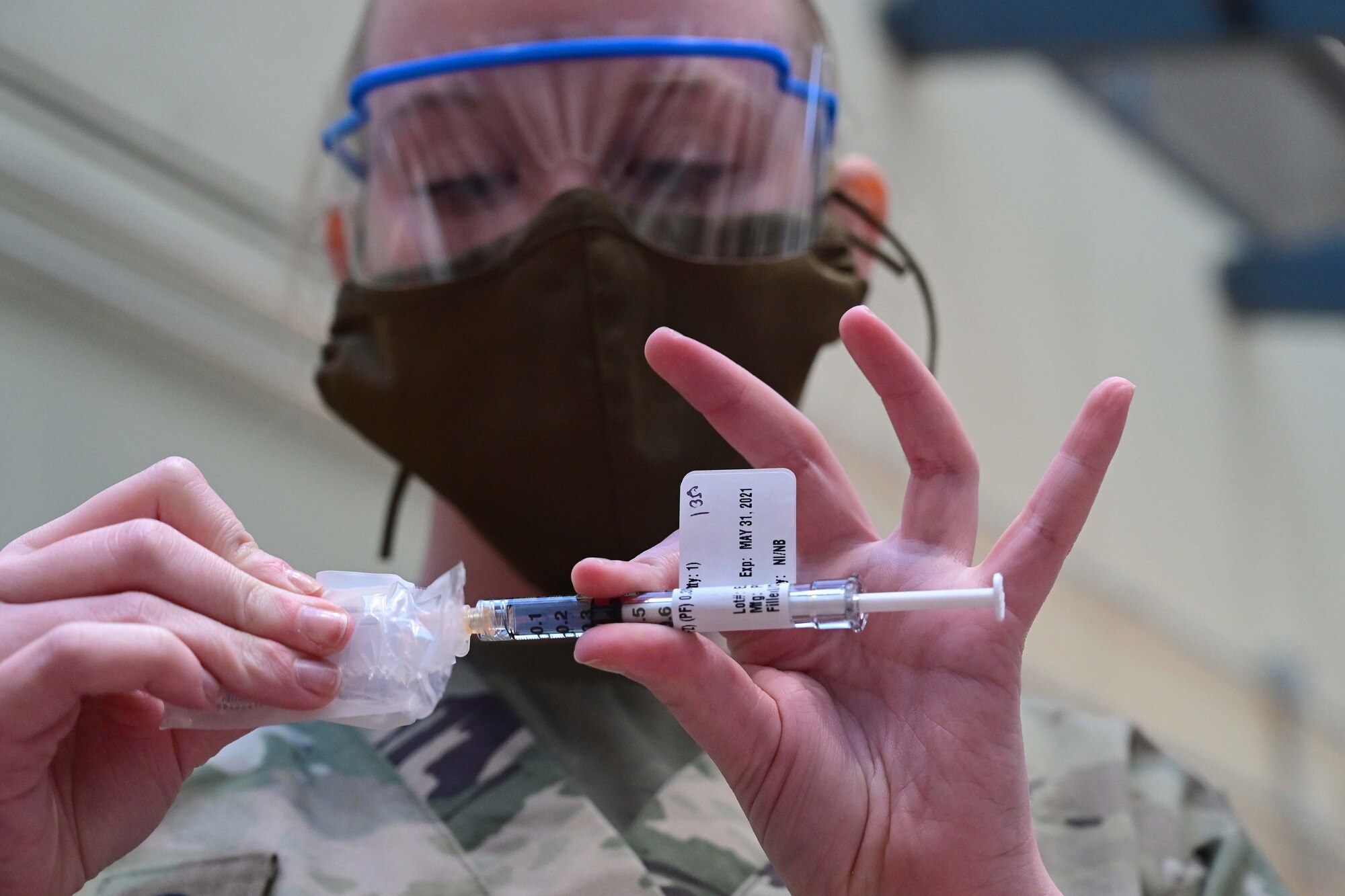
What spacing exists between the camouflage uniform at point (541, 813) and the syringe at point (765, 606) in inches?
12.9

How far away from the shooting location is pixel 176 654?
2.47 ft

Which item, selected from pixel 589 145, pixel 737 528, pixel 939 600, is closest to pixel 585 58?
pixel 589 145

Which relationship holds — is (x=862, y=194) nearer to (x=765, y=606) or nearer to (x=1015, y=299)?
(x=765, y=606)

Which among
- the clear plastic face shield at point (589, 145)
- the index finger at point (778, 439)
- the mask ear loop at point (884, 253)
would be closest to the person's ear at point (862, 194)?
the mask ear loop at point (884, 253)

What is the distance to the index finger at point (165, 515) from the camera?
853 mm

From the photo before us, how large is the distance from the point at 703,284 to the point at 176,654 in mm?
604

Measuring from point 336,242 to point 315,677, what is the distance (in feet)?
2.65

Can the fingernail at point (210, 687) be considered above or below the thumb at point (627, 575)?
below

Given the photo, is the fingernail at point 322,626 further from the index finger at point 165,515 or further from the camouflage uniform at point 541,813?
the camouflage uniform at point 541,813

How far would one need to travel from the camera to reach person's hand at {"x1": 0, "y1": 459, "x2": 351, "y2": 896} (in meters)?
0.75

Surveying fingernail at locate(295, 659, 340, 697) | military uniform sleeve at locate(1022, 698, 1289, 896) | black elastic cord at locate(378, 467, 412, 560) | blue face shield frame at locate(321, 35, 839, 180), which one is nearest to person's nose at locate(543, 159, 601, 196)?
blue face shield frame at locate(321, 35, 839, 180)

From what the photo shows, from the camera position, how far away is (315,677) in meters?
0.78

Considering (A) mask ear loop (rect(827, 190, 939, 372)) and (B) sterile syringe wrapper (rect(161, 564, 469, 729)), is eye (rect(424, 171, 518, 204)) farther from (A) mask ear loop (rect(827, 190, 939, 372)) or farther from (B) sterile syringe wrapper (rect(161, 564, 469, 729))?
(B) sterile syringe wrapper (rect(161, 564, 469, 729))

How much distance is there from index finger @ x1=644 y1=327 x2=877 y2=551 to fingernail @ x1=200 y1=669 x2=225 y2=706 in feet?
1.27
